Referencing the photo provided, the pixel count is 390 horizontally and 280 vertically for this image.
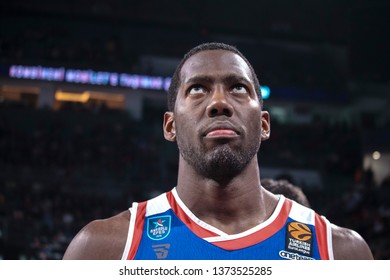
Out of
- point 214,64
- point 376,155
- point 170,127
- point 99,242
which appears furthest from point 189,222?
point 376,155

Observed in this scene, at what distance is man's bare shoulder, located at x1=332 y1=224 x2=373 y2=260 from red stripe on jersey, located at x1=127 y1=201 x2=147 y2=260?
0.91 metres

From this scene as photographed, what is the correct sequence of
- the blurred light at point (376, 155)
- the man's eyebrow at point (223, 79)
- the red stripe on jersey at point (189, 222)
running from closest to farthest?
1. the red stripe on jersey at point (189, 222)
2. the man's eyebrow at point (223, 79)
3. the blurred light at point (376, 155)

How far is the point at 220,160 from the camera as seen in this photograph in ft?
8.09

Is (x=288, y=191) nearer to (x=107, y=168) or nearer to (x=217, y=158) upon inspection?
(x=217, y=158)

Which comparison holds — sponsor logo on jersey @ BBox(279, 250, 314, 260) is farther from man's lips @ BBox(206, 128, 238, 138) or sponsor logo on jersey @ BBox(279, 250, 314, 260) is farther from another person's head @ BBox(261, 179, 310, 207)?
another person's head @ BBox(261, 179, 310, 207)

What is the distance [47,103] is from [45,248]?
14479 millimetres

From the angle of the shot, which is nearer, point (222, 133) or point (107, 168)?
point (222, 133)

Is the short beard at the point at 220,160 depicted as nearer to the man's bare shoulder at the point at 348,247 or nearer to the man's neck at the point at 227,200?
the man's neck at the point at 227,200

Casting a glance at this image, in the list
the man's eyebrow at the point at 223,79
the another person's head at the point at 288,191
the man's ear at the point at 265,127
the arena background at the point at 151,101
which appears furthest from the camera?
the arena background at the point at 151,101

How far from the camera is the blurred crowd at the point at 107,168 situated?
48.9 feet

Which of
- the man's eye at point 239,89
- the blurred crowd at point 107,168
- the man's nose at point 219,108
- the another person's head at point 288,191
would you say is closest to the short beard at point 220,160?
the man's nose at point 219,108

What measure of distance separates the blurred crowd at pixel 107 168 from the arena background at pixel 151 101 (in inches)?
2.1

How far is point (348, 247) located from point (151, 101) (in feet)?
75.5
